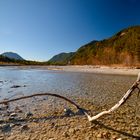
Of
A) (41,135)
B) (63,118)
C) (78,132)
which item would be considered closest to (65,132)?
(78,132)

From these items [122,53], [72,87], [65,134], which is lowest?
[72,87]

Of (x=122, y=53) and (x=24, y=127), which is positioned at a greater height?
(x=122, y=53)

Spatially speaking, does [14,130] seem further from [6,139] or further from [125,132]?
[125,132]

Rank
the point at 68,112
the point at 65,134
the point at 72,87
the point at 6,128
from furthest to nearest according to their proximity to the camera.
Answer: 1. the point at 72,87
2. the point at 68,112
3. the point at 6,128
4. the point at 65,134

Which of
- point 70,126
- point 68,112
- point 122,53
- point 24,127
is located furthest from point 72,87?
point 122,53

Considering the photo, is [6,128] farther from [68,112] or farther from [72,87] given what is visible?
[72,87]

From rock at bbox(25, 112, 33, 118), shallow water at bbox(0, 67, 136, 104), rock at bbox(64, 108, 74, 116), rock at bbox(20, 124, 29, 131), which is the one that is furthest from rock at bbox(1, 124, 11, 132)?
shallow water at bbox(0, 67, 136, 104)

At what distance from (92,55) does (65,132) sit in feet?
310

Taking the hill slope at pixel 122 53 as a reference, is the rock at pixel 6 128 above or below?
below

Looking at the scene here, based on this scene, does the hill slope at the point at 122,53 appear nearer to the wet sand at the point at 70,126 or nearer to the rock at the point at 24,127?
the wet sand at the point at 70,126

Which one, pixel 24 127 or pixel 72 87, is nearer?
pixel 24 127

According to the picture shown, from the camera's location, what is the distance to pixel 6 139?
363cm

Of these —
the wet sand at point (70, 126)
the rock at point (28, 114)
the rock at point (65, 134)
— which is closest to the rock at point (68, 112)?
the wet sand at point (70, 126)

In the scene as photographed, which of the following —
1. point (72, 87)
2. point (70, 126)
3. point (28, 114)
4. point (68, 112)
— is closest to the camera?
point (70, 126)
